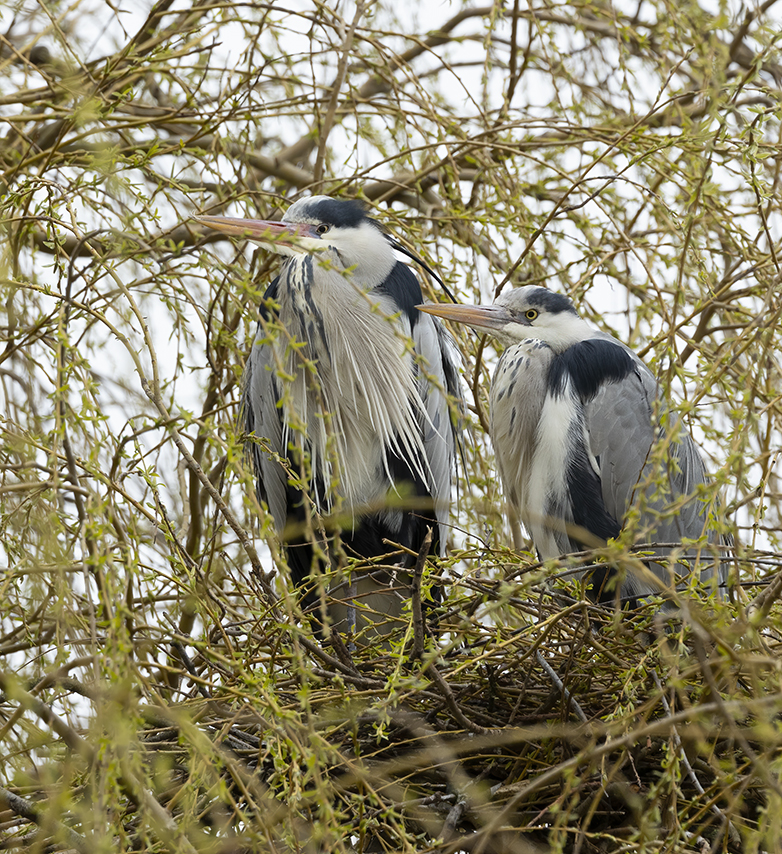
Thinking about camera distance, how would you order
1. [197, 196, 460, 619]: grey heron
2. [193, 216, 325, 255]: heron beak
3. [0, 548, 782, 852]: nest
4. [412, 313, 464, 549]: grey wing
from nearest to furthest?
1. [0, 548, 782, 852]: nest
2. [193, 216, 325, 255]: heron beak
3. [197, 196, 460, 619]: grey heron
4. [412, 313, 464, 549]: grey wing

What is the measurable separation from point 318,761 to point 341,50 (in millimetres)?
1714

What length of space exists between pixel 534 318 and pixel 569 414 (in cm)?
25

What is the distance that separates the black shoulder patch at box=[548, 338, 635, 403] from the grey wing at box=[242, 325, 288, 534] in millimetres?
669

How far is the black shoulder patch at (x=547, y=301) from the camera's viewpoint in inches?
95.0

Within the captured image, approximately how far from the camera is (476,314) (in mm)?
2389

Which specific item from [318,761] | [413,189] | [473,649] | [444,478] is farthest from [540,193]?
[318,761]

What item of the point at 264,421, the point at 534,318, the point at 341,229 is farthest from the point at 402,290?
the point at 264,421

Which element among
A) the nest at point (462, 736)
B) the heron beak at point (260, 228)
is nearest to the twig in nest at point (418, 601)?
the nest at point (462, 736)

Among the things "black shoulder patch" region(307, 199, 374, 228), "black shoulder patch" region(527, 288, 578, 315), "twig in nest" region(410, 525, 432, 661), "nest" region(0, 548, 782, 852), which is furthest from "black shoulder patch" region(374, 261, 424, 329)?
"twig in nest" region(410, 525, 432, 661)

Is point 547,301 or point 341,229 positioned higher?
point 341,229

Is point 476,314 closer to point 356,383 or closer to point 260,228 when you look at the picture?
point 356,383

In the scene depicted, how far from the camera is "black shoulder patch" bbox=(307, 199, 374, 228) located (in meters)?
2.44

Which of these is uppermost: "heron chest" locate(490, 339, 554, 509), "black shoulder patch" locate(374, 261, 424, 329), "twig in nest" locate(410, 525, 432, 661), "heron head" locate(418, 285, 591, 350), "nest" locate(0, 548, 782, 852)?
"black shoulder patch" locate(374, 261, 424, 329)

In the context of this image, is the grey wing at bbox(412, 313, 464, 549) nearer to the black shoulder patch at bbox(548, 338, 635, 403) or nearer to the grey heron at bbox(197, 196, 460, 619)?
the grey heron at bbox(197, 196, 460, 619)
